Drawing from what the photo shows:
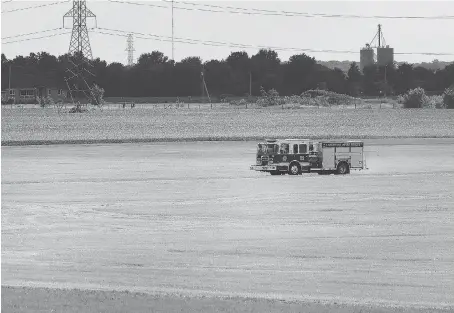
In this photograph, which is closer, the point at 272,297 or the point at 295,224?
the point at 272,297

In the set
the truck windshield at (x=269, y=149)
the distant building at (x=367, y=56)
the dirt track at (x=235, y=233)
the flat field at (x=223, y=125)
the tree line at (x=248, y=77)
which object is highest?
the distant building at (x=367, y=56)

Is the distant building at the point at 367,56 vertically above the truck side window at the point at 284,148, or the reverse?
the distant building at the point at 367,56

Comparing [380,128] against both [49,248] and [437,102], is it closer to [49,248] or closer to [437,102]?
[437,102]

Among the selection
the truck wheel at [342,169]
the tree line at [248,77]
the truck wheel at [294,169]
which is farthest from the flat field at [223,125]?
the truck wheel at [342,169]

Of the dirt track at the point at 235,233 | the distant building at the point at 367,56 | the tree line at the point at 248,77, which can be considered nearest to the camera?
the dirt track at the point at 235,233

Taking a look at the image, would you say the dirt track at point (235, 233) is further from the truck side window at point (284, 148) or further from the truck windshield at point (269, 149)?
the truck side window at point (284, 148)

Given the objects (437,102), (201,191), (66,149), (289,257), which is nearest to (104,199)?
(201,191)

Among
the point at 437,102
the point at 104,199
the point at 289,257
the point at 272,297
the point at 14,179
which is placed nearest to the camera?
the point at 272,297
